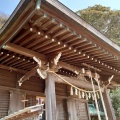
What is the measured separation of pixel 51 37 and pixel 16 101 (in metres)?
2.23

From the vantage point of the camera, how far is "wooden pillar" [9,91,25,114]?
12.9ft

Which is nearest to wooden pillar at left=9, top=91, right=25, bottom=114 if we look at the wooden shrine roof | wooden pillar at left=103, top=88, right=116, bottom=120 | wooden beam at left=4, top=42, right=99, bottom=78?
the wooden shrine roof

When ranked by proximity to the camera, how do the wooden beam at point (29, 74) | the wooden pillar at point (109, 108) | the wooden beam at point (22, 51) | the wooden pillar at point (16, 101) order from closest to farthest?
the wooden beam at point (22, 51), the wooden beam at point (29, 74), the wooden pillar at point (16, 101), the wooden pillar at point (109, 108)

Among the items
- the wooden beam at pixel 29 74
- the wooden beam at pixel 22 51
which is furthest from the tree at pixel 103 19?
the wooden beam at pixel 22 51

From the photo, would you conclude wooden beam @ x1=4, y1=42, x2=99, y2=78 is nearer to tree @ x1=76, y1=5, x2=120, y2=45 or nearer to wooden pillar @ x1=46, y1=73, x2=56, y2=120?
wooden pillar @ x1=46, y1=73, x2=56, y2=120

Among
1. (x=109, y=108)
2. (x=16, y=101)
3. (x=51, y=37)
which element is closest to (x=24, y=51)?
(x=51, y=37)

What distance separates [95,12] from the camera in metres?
17.2

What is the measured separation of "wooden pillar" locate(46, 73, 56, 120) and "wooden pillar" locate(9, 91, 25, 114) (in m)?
1.38

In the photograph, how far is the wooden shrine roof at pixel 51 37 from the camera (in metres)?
2.29

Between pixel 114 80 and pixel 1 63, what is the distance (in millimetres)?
4291

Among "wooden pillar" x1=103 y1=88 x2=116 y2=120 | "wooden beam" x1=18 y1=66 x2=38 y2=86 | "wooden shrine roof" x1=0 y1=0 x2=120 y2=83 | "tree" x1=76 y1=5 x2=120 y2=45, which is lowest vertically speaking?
"wooden pillar" x1=103 y1=88 x2=116 y2=120

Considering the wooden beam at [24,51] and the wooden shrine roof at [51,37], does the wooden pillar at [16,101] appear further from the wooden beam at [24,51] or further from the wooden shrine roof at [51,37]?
the wooden beam at [24,51]

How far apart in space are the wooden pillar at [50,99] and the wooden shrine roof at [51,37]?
55cm

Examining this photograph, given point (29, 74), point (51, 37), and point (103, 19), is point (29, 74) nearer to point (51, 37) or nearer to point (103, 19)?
point (51, 37)
